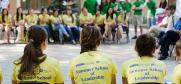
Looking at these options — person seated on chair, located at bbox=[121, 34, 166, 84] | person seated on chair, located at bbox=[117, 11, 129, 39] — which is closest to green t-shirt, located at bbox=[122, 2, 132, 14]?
person seated on chair, located at bbox=[117, 11, 129, 39]

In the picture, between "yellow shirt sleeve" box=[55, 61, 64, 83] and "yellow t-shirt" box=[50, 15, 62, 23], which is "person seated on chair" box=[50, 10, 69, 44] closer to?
"yellow t-shirt" box=[50, 15, 62, 23]

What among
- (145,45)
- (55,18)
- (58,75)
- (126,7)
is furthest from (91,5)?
(58,75)

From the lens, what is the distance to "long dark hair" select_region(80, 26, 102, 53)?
4.95m

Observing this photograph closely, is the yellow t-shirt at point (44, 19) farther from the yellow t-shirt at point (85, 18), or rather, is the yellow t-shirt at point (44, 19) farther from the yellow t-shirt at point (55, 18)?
the yellow t-shirt at point (85, 18)

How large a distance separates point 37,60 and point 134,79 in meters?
1.04

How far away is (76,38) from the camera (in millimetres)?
18172

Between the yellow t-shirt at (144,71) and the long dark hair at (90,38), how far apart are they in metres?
0.46

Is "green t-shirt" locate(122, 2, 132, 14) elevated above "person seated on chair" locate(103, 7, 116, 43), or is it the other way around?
"green t-shirt" locate(122, 2, 132, 14)

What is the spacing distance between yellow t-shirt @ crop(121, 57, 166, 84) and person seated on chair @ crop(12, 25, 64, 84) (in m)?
0.81

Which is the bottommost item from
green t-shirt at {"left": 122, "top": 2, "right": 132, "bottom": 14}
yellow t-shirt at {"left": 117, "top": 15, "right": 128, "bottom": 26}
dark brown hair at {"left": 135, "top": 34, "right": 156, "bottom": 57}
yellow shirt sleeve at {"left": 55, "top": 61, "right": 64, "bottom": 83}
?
yellow t-shirt at {"left": 117, "top": 15, "right": 128, "bottom": 26}

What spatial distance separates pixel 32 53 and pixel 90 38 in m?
0.68

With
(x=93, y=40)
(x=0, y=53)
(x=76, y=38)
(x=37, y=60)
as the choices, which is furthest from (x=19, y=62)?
(x=76, y=38)

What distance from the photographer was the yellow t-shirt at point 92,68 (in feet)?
16.2

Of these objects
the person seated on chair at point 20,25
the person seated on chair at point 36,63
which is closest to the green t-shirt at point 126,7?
the person seated on chair at point 20,25
